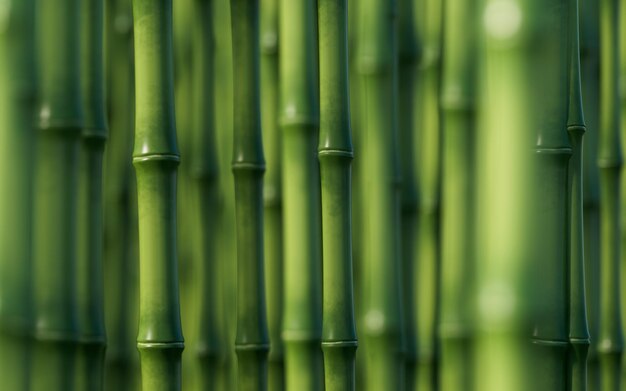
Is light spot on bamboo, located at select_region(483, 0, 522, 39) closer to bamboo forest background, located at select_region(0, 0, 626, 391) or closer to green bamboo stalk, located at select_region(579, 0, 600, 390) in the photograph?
bamboo forest background, located at select_region(0, 0, 626, 391)

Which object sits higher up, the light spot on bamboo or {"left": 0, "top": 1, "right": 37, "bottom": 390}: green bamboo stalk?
the light spot on bamboo

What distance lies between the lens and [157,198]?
0.57 m

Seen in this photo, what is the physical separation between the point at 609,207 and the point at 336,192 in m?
0.33

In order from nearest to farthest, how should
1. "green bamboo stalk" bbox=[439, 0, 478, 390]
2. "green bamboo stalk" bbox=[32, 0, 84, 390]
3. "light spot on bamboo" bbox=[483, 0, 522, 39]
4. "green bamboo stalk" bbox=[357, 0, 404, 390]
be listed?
"light spot on bamboo" bbox=[483, 0, 522, 39] < "green bamboo stalk" bbox=[32, 0, 84, 390] < "green bamboo stalk" bbox=[439, 0, 478, 390] < "green bamboo stalk" bbox=[357, 0, 404, 390]

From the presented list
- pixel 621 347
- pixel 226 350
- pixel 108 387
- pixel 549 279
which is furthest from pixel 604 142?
pixel 549 279

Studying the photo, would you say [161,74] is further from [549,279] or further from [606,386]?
[606,386]

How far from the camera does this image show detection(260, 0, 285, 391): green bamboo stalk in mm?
833

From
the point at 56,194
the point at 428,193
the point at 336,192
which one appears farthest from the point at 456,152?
the point at 56,194

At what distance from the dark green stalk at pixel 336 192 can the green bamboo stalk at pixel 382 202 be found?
8 cm

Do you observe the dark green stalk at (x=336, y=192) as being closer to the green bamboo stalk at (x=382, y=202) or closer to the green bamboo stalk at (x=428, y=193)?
the green bamboo stalk at (x=382, y=202)

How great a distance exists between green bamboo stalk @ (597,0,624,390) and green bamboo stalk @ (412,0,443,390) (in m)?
0.14

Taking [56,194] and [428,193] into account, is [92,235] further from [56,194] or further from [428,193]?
[428,193]

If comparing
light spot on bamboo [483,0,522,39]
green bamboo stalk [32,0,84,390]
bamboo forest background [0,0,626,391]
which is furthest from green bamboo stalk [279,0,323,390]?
light spot on bamboo [483,0,522,39]

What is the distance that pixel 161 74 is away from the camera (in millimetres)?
552
